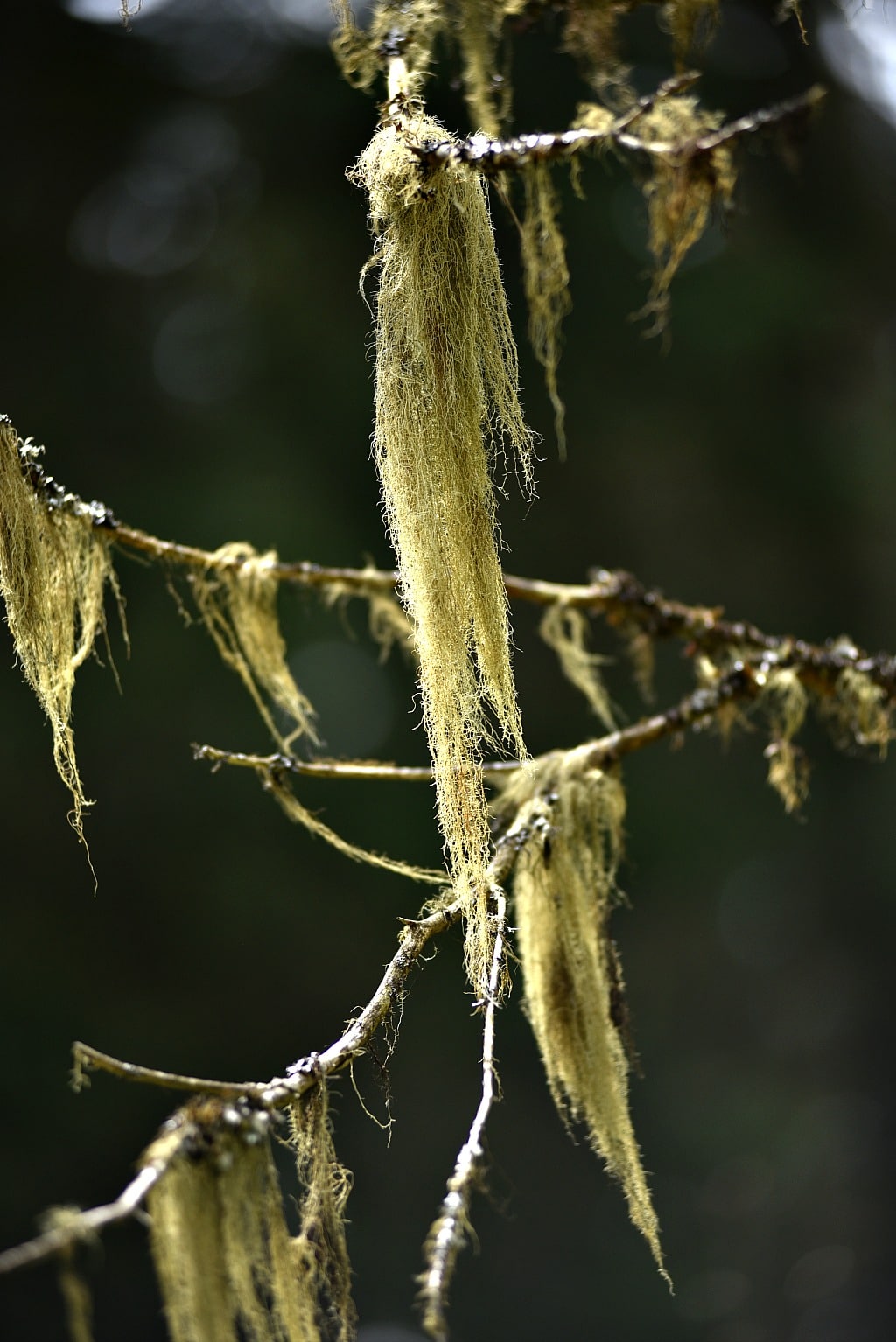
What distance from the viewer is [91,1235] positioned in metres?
0.39

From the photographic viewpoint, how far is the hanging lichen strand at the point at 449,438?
0.61m

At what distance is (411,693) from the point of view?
127 inches

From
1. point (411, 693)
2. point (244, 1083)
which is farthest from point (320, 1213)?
point (411, 693)

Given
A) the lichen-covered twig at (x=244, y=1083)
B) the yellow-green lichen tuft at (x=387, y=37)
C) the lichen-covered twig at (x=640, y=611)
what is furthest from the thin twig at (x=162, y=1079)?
the yellow-green lichen tuft at (x=387, y=37)

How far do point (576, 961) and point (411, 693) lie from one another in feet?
7.98

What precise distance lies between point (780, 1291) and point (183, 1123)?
342cm

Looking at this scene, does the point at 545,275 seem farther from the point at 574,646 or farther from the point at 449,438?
the point at 574,646

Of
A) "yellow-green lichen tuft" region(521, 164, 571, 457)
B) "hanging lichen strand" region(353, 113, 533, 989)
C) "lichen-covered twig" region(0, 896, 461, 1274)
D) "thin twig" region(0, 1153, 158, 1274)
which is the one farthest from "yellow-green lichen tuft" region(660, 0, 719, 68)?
"thin twig" region(0, 1153, 158, 1274)

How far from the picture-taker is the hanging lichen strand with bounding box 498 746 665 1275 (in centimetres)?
78

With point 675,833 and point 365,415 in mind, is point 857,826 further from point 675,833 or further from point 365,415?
point 365,415

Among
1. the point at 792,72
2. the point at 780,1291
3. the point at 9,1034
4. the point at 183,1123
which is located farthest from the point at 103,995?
the point at 792,72

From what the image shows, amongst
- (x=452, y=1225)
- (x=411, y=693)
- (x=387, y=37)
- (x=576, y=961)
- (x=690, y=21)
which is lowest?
(x=452, y=1225)

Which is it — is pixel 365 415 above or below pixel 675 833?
above

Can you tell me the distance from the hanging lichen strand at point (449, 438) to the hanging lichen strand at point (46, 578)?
0.75 ft
